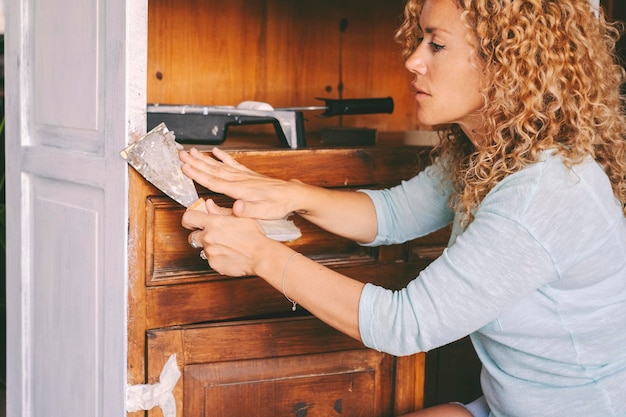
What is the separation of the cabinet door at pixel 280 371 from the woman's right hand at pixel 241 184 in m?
0.26

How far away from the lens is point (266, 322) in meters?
1.46

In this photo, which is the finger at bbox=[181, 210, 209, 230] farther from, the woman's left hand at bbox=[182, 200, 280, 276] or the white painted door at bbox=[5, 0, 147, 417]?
the white painted door at bbox=[5, 0, 147, 417]

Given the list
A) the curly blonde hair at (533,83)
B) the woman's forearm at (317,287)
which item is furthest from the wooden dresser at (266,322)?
the curly blonde hair at (533,83)

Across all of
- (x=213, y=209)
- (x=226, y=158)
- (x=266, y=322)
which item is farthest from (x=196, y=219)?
(x=266, y=322)

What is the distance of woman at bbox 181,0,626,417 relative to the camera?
1098 mm

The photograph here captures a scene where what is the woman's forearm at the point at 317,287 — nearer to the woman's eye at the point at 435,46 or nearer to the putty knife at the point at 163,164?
the putty knife at the point at 163,164

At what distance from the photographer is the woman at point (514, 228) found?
1098 millimetres

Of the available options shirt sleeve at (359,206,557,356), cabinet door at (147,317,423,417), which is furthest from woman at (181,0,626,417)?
cabinet door at (147,317,423,417)

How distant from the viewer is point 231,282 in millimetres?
1435

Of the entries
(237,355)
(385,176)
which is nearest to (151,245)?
(237,355)

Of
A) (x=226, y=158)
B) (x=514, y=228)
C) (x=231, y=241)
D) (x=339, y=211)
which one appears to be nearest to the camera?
(x=514, y=228)

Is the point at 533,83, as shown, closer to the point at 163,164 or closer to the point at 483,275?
the point at 483,275

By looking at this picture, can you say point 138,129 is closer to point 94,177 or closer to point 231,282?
point 94,177

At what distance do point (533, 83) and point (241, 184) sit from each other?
1.62ft
